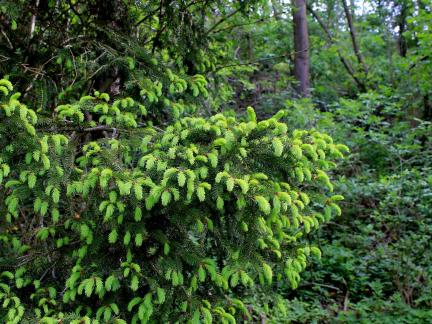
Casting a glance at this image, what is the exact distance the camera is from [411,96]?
892 centimetres

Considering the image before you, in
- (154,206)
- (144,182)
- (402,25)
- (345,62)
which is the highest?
(402,25)

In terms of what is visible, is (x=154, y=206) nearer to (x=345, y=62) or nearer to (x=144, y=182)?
(x=144, y=182)

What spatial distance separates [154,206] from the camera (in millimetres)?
2891

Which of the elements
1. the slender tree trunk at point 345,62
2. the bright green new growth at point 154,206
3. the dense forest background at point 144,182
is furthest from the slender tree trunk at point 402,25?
the bright green new growth at point 154,206

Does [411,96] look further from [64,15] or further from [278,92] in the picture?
[64,15]

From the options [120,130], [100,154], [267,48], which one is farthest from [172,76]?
[267,48]

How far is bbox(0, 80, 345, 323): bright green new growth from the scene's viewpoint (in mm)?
2641

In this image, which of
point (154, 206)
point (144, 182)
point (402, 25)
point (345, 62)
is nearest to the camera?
point (144, 182)

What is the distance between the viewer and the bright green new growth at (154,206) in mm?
2641

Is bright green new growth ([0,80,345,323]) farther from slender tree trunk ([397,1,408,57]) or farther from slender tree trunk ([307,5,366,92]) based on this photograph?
slender tree trunk ([397,1,408,57])

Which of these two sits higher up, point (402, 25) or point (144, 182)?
point (402, 25)

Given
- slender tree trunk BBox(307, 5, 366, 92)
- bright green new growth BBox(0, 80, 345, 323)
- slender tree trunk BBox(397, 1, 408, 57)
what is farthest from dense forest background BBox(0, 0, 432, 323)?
slender tree trunk BBox(397, 1, 408, 57)

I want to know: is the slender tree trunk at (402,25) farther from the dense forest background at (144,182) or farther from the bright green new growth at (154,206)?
the bright green new growth at (154,206)

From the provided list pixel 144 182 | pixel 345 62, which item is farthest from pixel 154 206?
pixel 345 62
